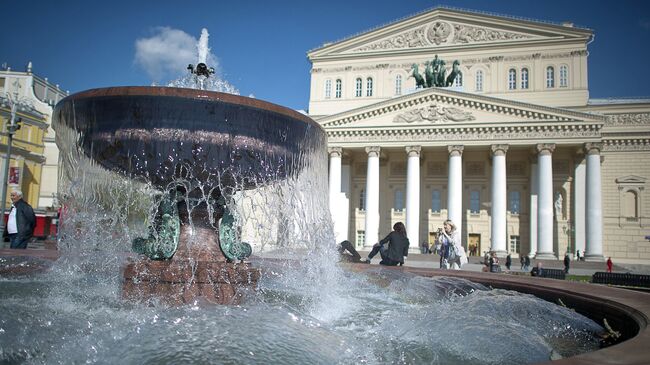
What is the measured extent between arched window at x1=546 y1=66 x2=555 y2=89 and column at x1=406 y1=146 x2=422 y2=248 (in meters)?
13.1

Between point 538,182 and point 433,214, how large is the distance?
8.56 m

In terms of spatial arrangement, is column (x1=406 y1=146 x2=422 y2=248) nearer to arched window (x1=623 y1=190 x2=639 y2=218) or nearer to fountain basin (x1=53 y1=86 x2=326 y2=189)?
arched window (x1=623 y1=190 x2=639 y2=218)

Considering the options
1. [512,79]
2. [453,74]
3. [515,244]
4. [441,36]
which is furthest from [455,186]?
[441,36]

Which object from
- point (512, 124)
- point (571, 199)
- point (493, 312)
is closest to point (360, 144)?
point (512, 124)

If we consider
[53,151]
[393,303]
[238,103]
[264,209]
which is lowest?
[393,303]

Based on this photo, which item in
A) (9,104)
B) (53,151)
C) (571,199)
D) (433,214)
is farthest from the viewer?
(53,151)

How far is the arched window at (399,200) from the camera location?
134ft

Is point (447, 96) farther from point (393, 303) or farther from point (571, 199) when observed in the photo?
point (393, 303)

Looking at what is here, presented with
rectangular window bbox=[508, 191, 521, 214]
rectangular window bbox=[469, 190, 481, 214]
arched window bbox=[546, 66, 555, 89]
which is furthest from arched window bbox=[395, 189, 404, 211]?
arched window bbox=[546, 66, 555, 89]

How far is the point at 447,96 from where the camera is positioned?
35.6 meters

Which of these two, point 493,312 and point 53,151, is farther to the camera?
point 53,151

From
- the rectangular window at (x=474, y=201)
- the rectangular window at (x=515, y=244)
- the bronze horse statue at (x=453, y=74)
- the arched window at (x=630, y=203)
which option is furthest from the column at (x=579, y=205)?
the bronze horse statue at (x=453, y=74)

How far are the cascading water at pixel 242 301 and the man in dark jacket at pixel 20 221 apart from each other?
2.39m

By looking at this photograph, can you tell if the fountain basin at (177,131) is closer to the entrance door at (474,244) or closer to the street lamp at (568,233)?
the entrance door at (474,244)
